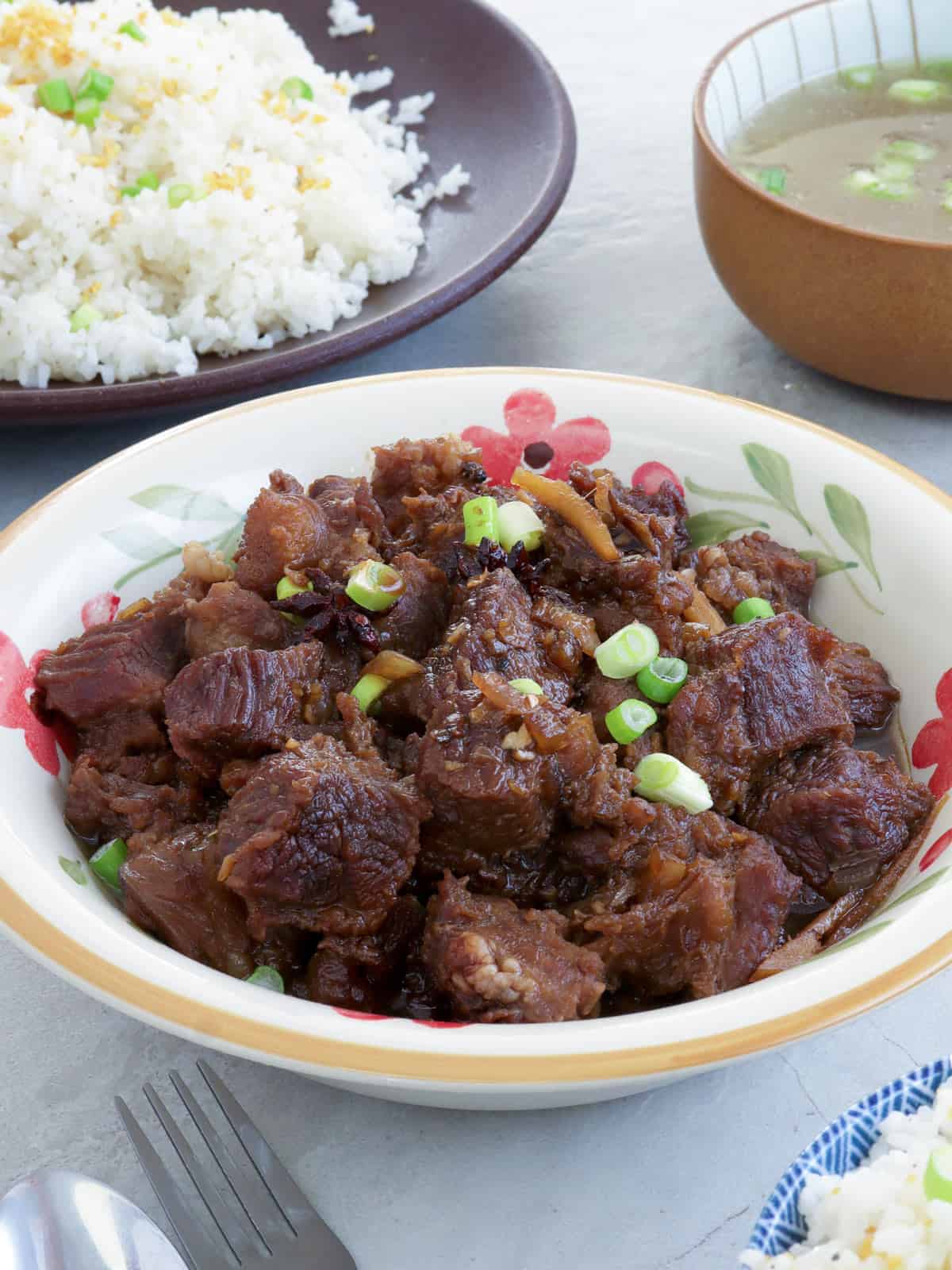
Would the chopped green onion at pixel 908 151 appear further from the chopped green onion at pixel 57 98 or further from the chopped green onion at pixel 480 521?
the chopped green onion at pixel 57 98

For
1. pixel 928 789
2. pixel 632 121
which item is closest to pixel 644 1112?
pixel 928 789

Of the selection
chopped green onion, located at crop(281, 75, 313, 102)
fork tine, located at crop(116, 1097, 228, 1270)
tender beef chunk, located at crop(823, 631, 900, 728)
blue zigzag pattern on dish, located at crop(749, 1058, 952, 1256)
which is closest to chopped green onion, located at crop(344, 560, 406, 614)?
tender beef chunk, located at crop(823, 631, 900, 728)

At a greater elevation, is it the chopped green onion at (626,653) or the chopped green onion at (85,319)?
the chopped green onion at (85,319)

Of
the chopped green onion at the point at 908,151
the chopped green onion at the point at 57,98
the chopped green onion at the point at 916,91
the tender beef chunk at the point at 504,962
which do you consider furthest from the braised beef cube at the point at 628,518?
the chopped green onion at the point at 57,98

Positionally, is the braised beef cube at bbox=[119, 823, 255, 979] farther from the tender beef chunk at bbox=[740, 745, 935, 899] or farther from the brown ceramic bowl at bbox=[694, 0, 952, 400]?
the brown ceramic bowl at bbox=[694, 0, 952, 400]

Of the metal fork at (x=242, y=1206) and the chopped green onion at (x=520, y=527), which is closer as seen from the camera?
the metal fork at (x=242, y=1206)

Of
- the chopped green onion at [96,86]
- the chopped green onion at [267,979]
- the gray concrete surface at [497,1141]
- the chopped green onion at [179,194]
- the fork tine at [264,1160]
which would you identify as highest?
the chopped green onion at [96,86]

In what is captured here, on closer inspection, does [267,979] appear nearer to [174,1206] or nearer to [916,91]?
[174,1206]

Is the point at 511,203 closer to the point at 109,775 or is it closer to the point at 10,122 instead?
the point at 10,122
